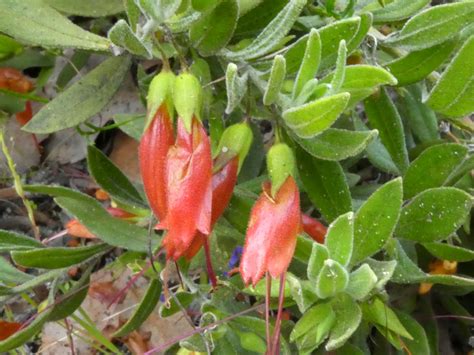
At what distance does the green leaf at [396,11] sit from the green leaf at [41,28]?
42 cm

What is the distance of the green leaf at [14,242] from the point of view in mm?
1323

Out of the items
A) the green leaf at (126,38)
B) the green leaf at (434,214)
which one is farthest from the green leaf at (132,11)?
the green leaf at (434,214)

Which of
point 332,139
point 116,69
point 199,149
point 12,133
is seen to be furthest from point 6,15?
point 12,133

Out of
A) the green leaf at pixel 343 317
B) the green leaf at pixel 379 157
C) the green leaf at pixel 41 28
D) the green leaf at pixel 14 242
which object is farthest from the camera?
the green leaf at pixel 379 157

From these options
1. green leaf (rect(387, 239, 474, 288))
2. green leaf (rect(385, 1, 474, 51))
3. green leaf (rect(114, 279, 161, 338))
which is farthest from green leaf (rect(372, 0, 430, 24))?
green leaf (rect(114, 279, 161, 338))

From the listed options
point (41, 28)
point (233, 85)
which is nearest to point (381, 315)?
point (233, 85)

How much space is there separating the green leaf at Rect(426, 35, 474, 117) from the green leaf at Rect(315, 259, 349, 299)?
36 cm

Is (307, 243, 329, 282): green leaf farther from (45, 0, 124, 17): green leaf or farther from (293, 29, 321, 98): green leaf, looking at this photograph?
(45, 0, 124, 17): green leaf

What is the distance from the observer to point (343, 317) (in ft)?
3.40

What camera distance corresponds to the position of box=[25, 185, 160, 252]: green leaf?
1.27 m

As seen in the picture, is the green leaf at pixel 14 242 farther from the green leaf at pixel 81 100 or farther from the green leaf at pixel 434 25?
the green leaf at pixel 434 25

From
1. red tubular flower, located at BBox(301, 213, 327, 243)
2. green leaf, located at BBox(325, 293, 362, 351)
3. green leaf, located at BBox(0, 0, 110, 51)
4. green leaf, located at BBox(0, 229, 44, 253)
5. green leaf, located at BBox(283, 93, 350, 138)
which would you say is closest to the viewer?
green leaf, located at BBox(283, 93, 350, 138)

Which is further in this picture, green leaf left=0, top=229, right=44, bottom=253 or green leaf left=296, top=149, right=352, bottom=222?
green leaf left=0, top=229, right=44, bottom=253

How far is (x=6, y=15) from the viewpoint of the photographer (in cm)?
112
